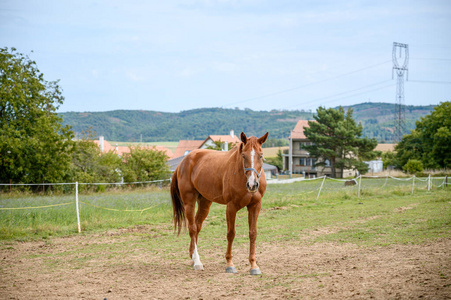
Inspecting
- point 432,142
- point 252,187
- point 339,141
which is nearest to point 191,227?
point 252,187

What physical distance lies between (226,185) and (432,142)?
185 feet

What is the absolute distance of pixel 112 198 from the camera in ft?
47.9

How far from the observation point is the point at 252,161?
5.62 m

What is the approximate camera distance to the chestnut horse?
576 centimetres

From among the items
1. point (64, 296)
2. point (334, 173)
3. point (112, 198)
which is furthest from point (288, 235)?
point (334, 173)

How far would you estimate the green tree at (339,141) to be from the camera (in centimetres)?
5697

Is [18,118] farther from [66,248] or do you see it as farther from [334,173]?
[334,173]

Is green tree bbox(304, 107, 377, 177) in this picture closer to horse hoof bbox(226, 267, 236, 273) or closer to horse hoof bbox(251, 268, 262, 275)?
horse hoof bbox(226, 267, 236, 273)

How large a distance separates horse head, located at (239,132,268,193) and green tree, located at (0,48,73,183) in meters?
19.6

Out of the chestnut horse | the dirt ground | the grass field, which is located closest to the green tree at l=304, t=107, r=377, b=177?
the grass field

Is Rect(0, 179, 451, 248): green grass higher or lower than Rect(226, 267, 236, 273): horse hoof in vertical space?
lower

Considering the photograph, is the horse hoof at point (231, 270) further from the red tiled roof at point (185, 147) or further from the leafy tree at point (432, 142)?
the red tiled roof at point (185, 147)

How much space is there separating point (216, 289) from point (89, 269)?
2691 millimetres

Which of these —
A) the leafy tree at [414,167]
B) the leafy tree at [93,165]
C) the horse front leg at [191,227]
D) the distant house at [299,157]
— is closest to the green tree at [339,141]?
the distant house at [299,157]
